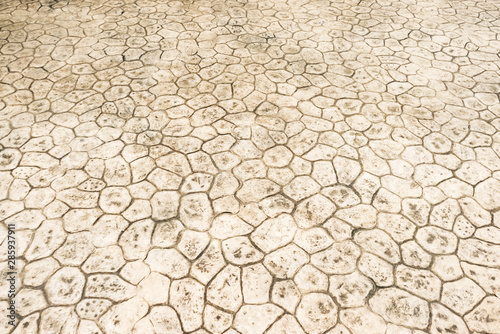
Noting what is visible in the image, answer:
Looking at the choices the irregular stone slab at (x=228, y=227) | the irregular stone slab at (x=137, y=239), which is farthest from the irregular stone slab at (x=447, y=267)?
the irregular stone slab at (x=137, y=239)

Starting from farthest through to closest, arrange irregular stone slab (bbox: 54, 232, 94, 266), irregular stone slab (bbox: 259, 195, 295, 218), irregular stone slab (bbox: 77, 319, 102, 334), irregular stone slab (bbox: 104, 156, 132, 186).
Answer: irregular stone slab (bbox: 104, 156, 132, 186) < irregular stone slab (bbox: 259, 195, 295, 218) < irregular stone slab (bbox: 54, 232, 94, 266) < irregular stone slab (bbox: 77, 319, 102, 334)

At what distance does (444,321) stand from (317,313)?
0.95 m

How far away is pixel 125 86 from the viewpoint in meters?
4.55

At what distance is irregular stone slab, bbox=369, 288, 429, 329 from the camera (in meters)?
2.52

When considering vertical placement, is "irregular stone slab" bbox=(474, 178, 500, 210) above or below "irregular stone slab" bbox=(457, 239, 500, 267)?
above

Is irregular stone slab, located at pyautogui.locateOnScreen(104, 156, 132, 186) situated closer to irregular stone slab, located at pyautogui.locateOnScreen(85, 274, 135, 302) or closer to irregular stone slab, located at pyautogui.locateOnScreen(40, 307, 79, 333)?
irregular stone slab, located at pyautogui.locateOnScreen(85, 274, 135, 302)

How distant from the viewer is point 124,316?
2516 millimetres

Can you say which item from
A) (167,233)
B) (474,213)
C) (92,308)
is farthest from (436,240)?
(92,308)

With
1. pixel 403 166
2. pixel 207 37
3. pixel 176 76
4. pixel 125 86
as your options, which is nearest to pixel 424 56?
pixel 403 166

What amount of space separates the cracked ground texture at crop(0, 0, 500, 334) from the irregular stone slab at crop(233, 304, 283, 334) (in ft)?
0.05

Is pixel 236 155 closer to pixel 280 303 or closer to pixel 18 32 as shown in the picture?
pixel 280 303

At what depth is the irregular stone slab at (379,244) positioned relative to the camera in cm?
290

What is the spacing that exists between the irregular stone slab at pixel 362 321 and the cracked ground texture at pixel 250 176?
0.04 feet

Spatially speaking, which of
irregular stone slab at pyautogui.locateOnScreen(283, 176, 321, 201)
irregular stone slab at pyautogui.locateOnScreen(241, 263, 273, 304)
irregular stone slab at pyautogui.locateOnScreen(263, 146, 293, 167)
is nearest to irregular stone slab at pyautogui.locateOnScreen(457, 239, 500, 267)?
irregular stone slab at pyautogui.locateOnScreen(283, 176, 321, 201)
